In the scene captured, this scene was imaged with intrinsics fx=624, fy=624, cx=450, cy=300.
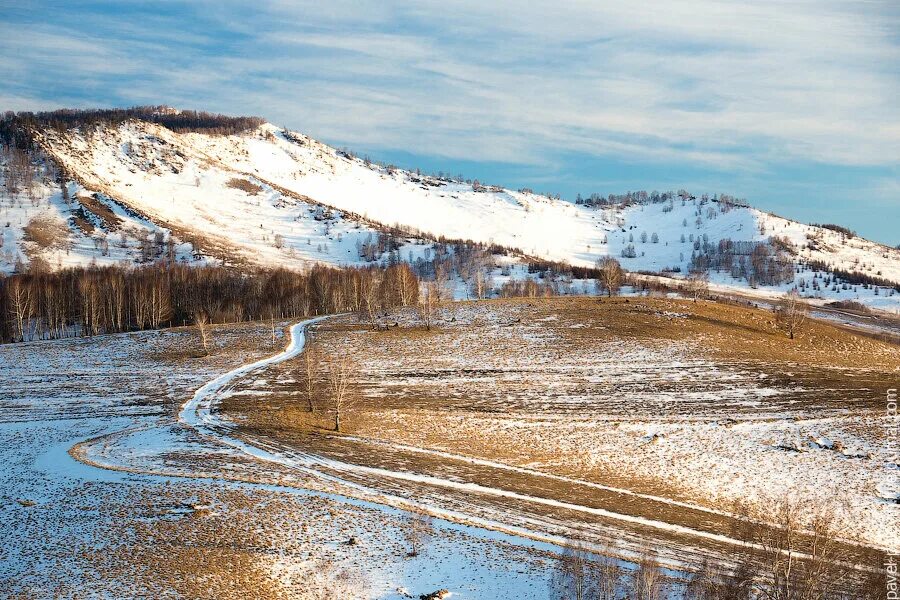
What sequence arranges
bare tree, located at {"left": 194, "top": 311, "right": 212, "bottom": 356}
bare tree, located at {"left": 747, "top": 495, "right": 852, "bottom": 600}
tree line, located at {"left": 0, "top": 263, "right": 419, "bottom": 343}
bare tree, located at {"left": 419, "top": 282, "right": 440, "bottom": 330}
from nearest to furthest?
1. bare tree, located at {"left": 747, "top": 495, "right": 852, "bottom": 600}
2. bare tree, located at {"left": 194, "top": 311, "right": 212, "bottom": 356}
3. bare tree, located at {"left": 419, "top": 282, "right": 440, "bottom": 330}
4. tree line, located at {"left": 0, "top": 263, "right": 419, "bottom": 343}

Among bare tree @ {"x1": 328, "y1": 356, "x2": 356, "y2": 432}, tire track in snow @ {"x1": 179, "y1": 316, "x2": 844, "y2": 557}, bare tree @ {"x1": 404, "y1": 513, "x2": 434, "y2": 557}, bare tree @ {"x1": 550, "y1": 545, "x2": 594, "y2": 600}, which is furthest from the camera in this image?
bare tree @ {"x1": 328, "y1": 356, "x2": 356, "y2": 432}

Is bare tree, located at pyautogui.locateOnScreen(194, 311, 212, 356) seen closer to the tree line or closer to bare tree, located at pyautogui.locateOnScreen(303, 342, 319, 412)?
bare tree, located at pyautogui.locateOnScreen(303, 342, 319, 412)

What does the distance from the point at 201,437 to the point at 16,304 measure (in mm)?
93042

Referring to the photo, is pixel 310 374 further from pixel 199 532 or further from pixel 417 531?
pixel 417 531

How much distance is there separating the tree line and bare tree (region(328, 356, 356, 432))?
36.0 m

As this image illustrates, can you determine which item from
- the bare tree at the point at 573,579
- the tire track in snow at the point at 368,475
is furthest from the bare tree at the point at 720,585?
the bare tree at the point at 573,579

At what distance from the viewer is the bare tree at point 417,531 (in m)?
28.3

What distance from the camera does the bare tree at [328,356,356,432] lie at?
51.3m

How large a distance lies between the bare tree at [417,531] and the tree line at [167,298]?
246ft

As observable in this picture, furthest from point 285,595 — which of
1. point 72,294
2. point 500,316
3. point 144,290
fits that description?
point 72,294

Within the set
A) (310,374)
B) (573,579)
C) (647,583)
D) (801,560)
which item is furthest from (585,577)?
(310,374)

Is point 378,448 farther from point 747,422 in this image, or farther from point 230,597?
point 747,422

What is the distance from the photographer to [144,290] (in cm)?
12650

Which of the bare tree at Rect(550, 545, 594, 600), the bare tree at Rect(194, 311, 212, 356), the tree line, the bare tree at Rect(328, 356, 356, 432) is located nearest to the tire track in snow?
the bare tree at Rect(550, 545, 594, 600)
